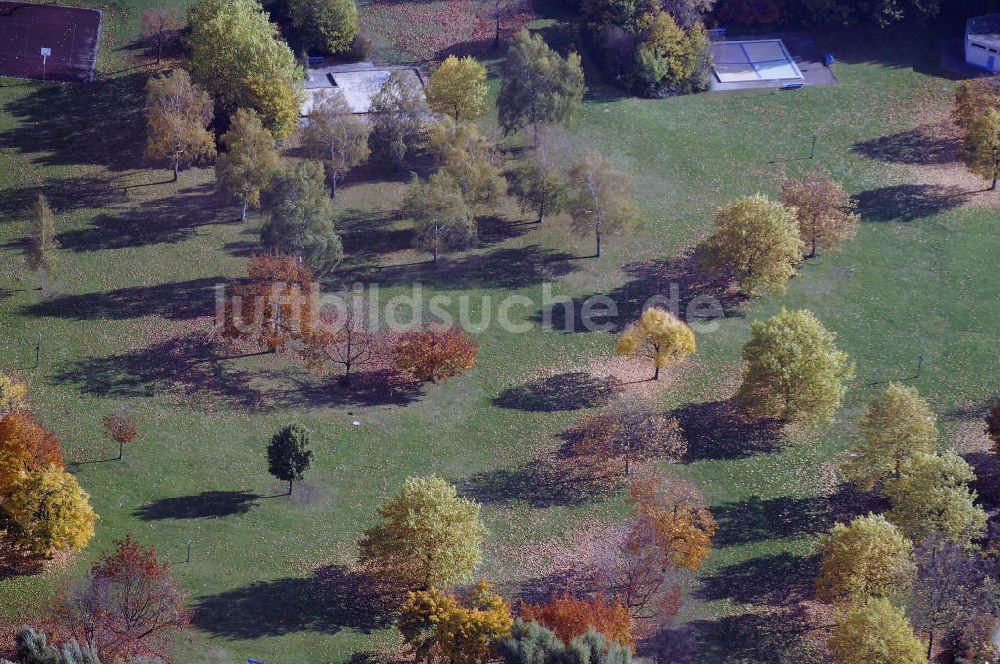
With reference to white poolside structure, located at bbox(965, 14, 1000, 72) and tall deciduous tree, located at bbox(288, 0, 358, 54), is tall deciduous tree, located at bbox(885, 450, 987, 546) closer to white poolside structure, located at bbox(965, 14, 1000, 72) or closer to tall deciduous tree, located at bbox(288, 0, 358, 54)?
white poolside structure, located at bbox(965, 14, 1000, 72)

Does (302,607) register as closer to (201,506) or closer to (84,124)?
(201,506)

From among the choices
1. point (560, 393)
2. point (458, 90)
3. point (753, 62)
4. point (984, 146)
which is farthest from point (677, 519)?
point (753, 62)

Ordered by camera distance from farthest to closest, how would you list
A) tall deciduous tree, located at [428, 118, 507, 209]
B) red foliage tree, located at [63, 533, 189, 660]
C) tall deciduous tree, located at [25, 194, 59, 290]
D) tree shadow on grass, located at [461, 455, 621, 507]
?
1. tall deciduous tree, located at [428, 118, 507, 209]
2. tall deciduous tree, located at [25, 194, 59, 290]
3. tree shadow on grass, located at [461, 455, 621, 507]
4. red foliage tree, located at [63, 533, 189, 660]

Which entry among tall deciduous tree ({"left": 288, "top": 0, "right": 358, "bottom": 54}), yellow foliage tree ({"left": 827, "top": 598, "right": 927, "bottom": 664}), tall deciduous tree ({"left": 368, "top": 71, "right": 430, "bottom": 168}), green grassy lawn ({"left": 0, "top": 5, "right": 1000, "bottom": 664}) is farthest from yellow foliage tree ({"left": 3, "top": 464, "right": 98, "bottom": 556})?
tall deciduous tree ({"left": 288, "top": 0, "right": 358, "bottom": 54})

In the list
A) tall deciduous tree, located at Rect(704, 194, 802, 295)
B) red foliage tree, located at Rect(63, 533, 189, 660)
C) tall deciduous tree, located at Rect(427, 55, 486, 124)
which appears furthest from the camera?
tall deciduous tree, located at Rect(427, 55, 486, 124)

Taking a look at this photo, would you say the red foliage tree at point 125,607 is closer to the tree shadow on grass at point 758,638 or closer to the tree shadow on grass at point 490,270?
the tree shadow on grass at point 758,638

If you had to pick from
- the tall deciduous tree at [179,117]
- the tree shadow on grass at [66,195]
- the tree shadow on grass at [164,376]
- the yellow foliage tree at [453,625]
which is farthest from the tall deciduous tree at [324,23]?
the yellow foliage tree at [453,625]

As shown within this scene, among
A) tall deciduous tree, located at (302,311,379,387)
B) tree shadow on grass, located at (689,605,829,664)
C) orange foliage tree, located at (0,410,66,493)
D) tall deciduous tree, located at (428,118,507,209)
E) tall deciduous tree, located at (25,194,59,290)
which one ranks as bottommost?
tree shadow on grass, located at (689,605,829,664)
